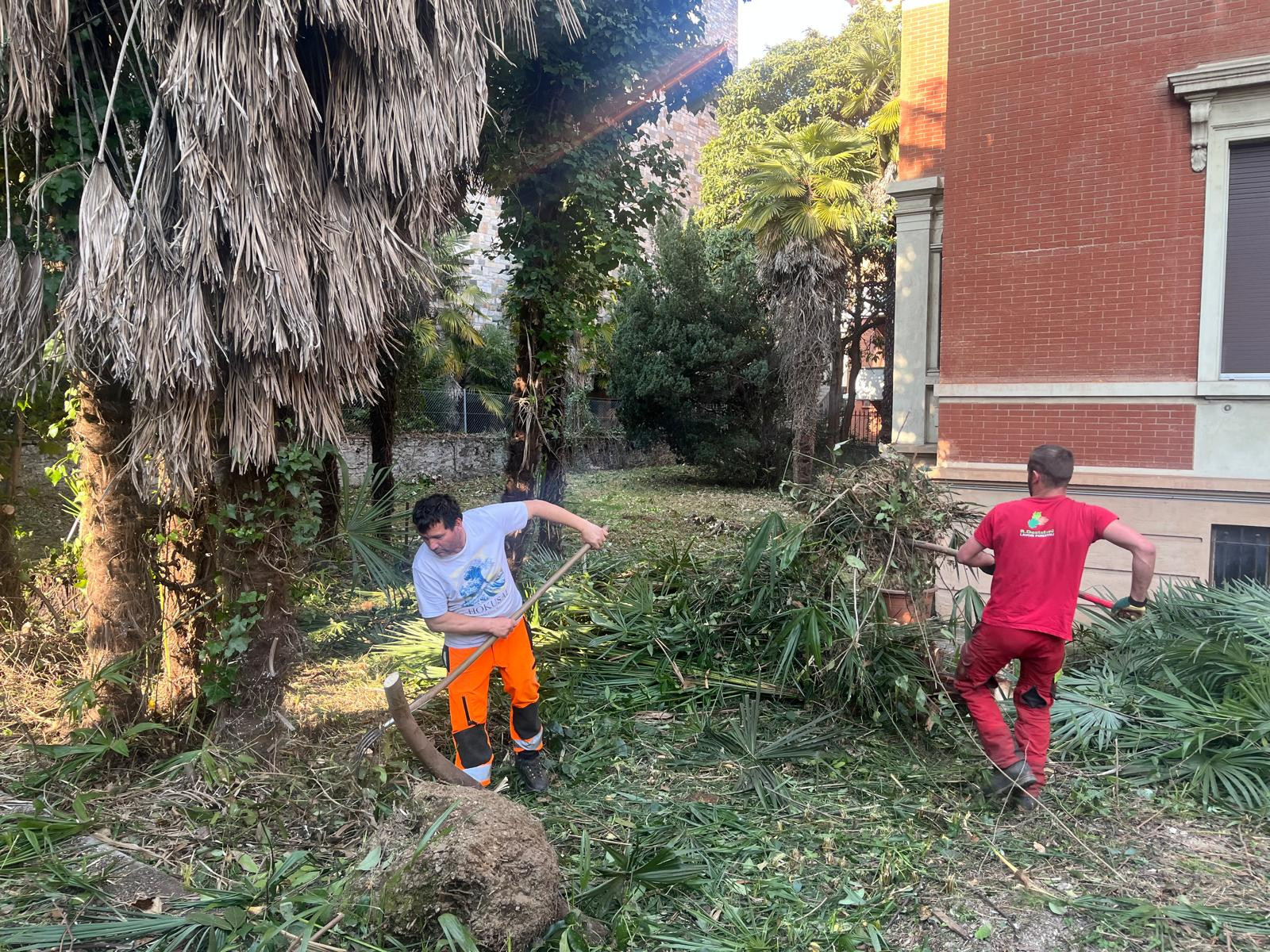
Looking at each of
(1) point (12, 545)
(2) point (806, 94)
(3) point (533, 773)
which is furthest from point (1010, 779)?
(2) point (806, 94)

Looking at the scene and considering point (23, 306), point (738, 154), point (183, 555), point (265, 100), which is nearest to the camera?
point (265, 100)

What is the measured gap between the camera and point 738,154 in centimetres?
2534

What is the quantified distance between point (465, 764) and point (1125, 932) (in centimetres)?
317

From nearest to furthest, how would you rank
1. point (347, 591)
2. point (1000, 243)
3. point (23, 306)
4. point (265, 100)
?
point (265, 100), point (23, 306), point (347, 591), point (1000, 243)

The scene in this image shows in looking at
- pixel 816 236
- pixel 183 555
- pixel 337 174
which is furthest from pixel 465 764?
pixel 816 236

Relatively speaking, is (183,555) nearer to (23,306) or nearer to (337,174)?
(23,306)

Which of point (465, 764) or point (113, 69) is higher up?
point (113, 69)

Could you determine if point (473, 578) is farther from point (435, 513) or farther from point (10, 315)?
point (10, 315)

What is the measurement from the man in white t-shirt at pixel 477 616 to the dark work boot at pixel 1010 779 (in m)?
2.42

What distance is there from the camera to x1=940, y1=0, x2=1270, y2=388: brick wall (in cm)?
801

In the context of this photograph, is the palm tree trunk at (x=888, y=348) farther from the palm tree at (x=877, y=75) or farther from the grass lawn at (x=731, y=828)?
the grass lawn at (x=731, y=828)

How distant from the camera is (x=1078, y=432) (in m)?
8.48

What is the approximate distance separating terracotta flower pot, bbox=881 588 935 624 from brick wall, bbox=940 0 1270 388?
15.1ft

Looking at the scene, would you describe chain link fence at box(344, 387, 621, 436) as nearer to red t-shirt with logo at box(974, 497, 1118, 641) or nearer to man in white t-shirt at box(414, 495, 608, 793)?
man in white t-shirt at box(414, 495, 608, 793)
